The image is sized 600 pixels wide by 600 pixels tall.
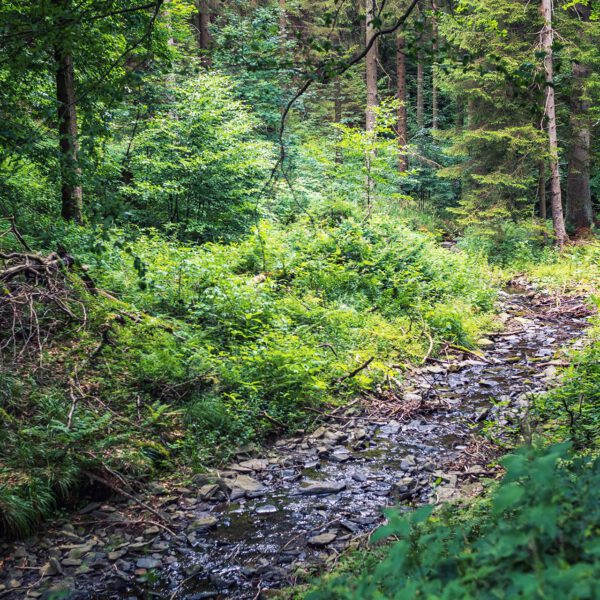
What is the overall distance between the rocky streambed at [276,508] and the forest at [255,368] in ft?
0.09

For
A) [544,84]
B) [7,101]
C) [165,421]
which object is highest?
[7,101]

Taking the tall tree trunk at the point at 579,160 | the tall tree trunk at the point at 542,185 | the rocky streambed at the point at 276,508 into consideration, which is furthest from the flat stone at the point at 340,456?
the tall tree trunk at the point at 579,160

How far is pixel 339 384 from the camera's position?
755 centimetres

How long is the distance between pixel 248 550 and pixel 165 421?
216cm

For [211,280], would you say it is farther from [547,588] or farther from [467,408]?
[547,588]

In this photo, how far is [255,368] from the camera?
6973mm

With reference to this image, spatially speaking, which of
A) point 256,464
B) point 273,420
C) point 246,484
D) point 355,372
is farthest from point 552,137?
point 246,484

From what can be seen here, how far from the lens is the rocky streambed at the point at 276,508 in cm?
391

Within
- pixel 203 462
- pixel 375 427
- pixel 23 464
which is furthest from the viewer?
pixel 375 427

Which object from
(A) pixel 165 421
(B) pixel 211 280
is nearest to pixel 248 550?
(A) pixel 165 421

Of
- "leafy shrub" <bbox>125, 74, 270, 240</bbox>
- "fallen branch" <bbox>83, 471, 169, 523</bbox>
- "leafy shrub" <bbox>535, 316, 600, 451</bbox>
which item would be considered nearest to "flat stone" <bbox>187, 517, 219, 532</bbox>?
"fallen branch" <bbox>83, 471, 169, 523</bbox>

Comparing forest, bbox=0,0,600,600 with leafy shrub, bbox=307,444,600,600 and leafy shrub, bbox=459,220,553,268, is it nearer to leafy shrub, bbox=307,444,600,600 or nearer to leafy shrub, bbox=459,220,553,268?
leafy shrub, bbox=307,444,600,600

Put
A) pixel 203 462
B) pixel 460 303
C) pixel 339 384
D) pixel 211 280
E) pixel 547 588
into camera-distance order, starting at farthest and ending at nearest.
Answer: pixel 460 303, pixel 211 280, pixel 339 384, pixel 203 462, pixel 547 588

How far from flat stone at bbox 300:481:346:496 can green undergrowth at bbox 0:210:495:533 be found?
1090 millimetres
